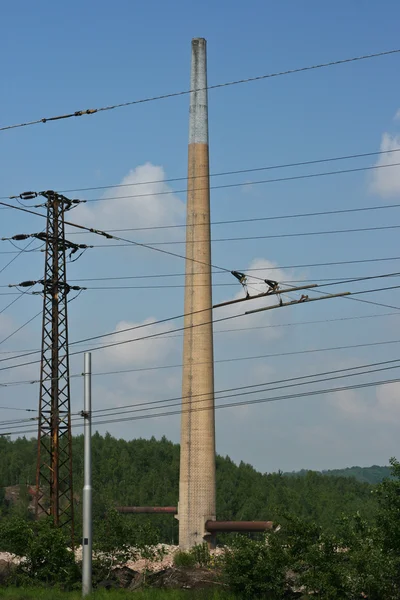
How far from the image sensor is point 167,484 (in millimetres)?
126062

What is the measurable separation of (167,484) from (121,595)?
326ft

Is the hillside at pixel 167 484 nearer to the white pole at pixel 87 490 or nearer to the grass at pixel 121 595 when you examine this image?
the grass at pixel 121 595

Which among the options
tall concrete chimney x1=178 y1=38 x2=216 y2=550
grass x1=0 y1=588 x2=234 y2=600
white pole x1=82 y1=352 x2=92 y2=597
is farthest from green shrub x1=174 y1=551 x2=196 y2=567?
white pole x1=82 y1=352 x2=92 y2=597

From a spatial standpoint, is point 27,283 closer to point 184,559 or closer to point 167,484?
point 184,559

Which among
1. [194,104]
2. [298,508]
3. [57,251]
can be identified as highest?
[194,104]

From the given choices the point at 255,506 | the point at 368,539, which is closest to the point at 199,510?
the point at 368,539

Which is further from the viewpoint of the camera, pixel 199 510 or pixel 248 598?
pixel 199 510

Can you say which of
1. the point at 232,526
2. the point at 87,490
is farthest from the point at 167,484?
the point at 87,490

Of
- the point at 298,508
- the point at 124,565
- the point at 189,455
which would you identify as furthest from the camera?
the point at 298,508

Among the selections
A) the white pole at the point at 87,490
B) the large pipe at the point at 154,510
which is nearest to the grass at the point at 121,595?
the white pole at the point at 87,490

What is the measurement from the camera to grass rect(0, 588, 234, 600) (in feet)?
90.9

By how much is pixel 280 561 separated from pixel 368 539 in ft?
10.4

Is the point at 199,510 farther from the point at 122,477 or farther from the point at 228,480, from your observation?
the point at 122,477

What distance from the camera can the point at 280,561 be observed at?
90.3 ft
